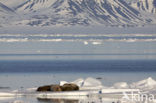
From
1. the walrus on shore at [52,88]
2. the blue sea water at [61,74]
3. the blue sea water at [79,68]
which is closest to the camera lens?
the walrus on shore at [52,88]

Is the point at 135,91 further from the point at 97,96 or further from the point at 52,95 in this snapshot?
the point at 52,95

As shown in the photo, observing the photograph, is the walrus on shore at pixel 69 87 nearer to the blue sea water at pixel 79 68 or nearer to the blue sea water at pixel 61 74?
the blue sea water at pixel 61 74

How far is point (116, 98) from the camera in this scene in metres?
17.6

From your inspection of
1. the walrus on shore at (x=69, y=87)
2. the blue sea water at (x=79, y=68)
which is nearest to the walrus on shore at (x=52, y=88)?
the walrus on shore at (x=69, y=87)

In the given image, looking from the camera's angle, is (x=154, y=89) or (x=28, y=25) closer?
(x=154, y=89)

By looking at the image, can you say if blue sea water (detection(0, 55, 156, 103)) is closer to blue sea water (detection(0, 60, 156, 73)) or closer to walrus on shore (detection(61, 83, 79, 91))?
blue sea water (detection(0, 60, 156, 73))

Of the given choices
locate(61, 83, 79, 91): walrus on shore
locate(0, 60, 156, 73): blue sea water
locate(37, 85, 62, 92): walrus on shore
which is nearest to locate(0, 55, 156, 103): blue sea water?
locate(0, 60, 156, 73): blue sea water

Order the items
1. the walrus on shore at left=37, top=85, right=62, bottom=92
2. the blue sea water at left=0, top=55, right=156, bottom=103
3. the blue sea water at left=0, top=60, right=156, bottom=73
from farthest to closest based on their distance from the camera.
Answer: the blue sea water at left=0, top=60, right=156, bottom=73
the blue sea water at left=0, top=55, right=156, bottom=103
the walrus on shore at left=37, top=85, right=62, bottom=92

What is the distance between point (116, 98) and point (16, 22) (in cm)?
17750

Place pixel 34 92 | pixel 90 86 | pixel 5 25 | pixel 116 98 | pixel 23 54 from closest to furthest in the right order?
pixel 116 98
pixel 34 92
pixel 90 86
pixel 23 54
pixel 5 25

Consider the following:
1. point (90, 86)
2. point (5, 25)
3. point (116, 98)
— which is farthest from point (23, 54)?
point (5, 25)

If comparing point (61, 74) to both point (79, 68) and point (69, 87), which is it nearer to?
point (79, 68)

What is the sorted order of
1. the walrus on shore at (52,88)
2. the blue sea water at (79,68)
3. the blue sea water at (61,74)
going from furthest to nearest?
the blue sea water at (79,68) < the blue sea water at (61,74) < the walrus on shore at (52,88)

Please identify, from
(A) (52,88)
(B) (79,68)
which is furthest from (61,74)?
(A) (52,88)
